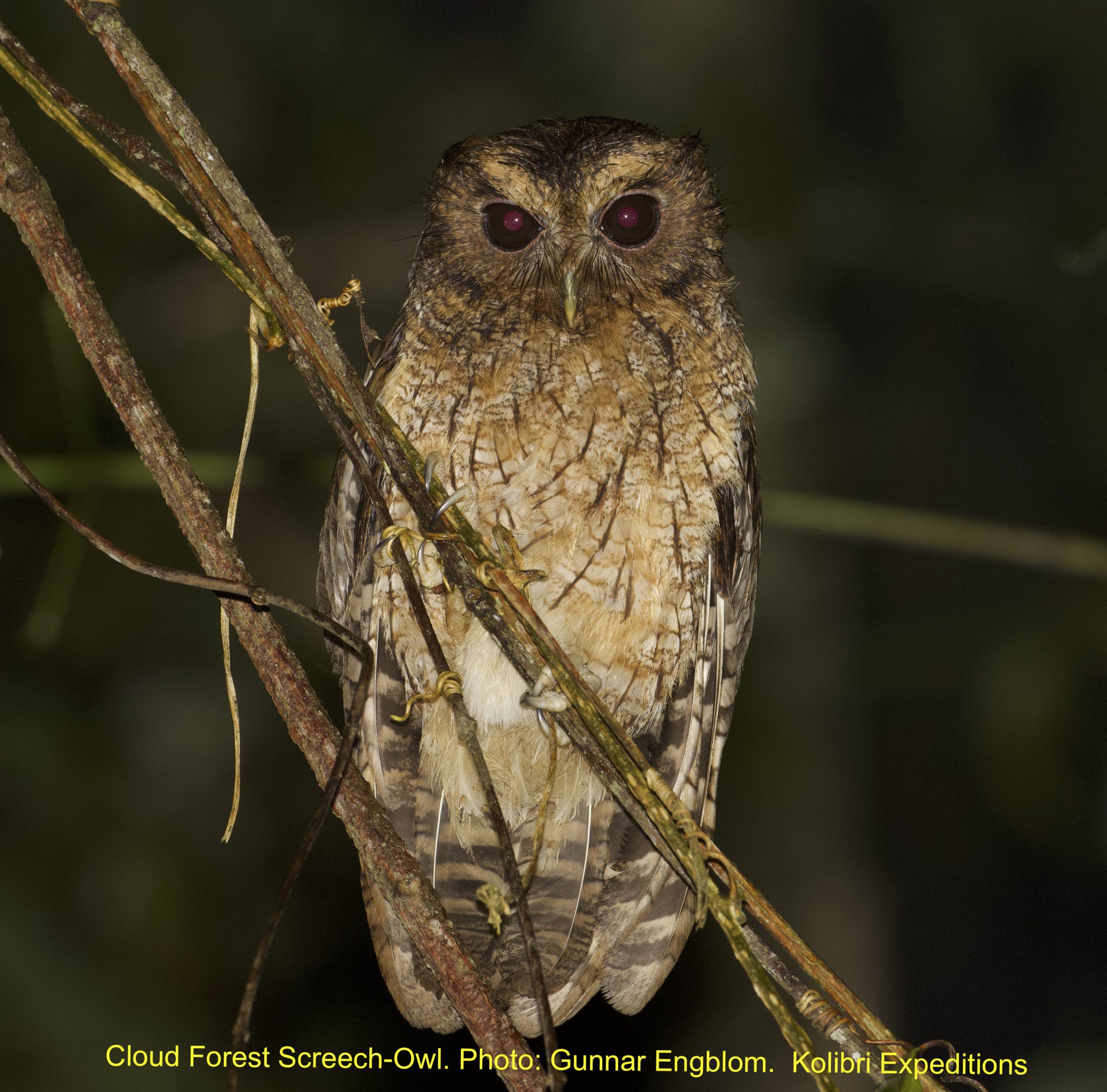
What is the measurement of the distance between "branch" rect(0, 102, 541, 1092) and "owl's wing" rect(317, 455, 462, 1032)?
0.63 meters

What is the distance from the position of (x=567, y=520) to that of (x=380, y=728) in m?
0.55

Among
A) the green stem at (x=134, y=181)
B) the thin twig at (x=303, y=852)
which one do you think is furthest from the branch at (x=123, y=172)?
the thin twig at (x=303, y=852)

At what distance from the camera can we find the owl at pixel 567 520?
154 centimetres

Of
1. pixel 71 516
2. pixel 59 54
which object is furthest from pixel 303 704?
pixel 59 54

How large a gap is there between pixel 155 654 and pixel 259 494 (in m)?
0.63

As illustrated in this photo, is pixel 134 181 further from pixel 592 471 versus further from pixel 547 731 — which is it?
pixel 547 731

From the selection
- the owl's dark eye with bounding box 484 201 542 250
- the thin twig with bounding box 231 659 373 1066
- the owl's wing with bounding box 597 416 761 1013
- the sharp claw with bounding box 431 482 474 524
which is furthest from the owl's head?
the thin twig with bounding box 231 659 373 1066

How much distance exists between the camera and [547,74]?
12.0ft

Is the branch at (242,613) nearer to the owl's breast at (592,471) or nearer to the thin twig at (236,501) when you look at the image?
the thin twig at (236,501)

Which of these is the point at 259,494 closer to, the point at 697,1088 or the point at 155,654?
the point at 155,654

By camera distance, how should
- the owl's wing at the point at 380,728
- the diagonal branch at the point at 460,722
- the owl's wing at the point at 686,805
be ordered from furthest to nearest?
the owl's wing at the point at 686,805, the owl's wing at the point at 380,728, the diagonal branch at the point at 460,722

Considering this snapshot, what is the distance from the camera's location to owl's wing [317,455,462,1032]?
173 cm

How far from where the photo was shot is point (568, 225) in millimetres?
1604

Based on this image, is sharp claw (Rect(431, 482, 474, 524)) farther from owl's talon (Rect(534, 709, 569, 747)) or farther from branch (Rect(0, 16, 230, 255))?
owl's talon (Rect(534, 709, 569, 747))
